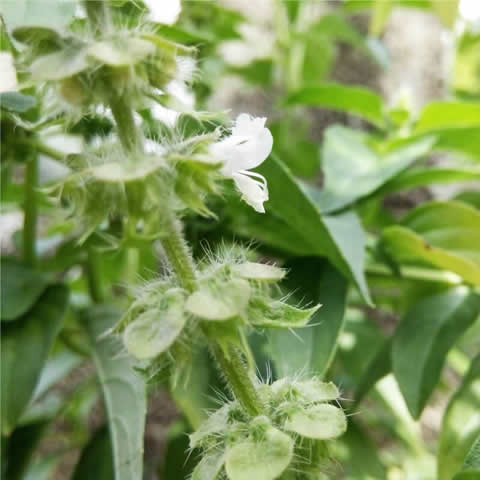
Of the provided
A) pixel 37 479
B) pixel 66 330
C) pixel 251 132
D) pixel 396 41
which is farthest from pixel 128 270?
pixel 396 41

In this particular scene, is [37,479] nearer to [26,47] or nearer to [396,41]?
[26,47]

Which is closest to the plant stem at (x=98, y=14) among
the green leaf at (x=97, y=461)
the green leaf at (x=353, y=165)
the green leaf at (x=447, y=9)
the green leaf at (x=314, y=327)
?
the green leaf at (x=314, y=327)

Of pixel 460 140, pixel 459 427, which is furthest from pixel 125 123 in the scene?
pixel 460 140

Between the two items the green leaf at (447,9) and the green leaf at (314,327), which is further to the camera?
the green leaf at (447,9)

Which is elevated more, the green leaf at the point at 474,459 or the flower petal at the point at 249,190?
the flower petal at the point at 249,190

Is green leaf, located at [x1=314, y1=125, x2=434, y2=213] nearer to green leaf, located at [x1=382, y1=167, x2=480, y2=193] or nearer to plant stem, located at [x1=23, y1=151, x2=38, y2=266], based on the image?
green leaf, located at [x1=382, y1=167, x2=480, y2=193]

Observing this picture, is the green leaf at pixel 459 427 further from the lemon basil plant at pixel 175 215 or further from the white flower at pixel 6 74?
the white flower at pixel 6 74
